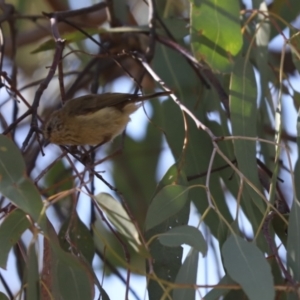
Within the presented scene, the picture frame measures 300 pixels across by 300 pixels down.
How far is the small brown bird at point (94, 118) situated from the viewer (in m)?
2.27

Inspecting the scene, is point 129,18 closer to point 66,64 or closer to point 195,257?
point 66,64

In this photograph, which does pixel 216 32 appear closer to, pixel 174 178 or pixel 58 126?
pixel 174 178

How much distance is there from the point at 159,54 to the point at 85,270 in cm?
113

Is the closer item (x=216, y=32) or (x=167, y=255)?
(x=167, y=255)

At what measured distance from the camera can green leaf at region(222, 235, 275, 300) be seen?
1.42m

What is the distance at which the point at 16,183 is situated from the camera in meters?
1.49

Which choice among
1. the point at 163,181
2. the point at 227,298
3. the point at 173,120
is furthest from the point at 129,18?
the point at 227,298

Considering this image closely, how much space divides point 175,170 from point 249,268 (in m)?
0.50

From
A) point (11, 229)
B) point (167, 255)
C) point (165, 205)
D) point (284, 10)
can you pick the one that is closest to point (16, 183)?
point (11, 229)

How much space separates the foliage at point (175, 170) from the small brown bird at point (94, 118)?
64 millimetres

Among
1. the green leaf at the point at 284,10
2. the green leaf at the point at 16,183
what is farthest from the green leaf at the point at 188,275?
the green leaf at the point at 284,10

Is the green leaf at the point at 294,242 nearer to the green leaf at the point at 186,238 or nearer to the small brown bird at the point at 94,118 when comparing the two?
the green leaf at the point at 186,238

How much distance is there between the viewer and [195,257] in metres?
1.59

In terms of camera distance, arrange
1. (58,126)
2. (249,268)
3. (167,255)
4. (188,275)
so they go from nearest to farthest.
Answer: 1. (249,268)
2. (188,275)
3. (167,255)
4. (58,126)
